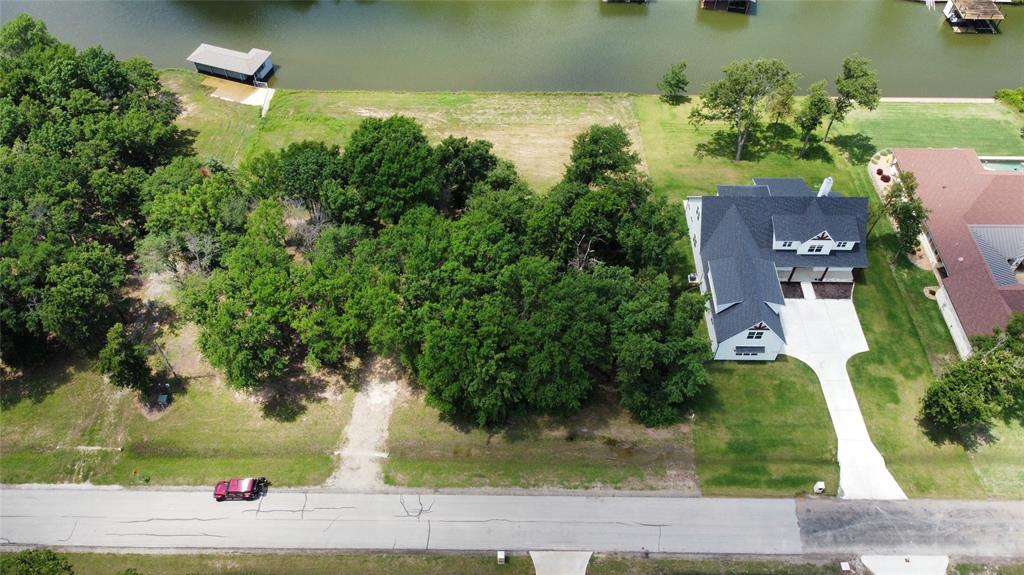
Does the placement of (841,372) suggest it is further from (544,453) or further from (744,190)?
(544,453)

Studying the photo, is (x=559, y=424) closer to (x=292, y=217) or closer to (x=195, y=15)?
(x=292, y=217)

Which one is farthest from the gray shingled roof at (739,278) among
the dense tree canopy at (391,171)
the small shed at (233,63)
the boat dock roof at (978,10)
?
the boat dock roof at (978,10)

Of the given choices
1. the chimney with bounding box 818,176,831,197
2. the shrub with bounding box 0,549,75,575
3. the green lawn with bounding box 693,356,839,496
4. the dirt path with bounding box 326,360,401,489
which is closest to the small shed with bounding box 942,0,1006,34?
the chimney with bounding box 818,176,831,197

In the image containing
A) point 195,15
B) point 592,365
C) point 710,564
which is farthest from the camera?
point 195,15

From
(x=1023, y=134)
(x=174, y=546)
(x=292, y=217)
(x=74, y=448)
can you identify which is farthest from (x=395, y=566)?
(x=1023, y=134)

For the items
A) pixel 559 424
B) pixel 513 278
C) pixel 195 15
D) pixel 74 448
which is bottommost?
pixel 559 424

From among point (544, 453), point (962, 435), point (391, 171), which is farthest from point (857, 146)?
point (544, 453)
